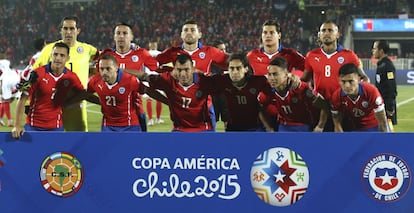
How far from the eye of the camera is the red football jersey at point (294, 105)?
231 inches

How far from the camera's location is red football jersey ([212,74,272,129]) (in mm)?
5934

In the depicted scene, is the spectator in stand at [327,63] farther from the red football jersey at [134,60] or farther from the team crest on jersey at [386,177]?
the team crest on jersey at [386,177]

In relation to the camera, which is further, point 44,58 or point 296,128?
point 44,58

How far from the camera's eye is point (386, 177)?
468cm

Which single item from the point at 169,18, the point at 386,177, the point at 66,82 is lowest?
the point at 386,177

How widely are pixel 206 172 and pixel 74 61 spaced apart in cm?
303

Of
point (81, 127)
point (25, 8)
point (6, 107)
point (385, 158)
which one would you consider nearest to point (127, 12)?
point (25, 8)

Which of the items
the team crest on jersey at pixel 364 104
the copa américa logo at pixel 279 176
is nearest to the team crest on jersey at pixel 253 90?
the team crest on jersey at pixel 364 104

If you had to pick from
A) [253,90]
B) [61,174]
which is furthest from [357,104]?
[61,174]

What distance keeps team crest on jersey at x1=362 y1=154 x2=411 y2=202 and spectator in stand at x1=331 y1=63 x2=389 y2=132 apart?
1.00 meters

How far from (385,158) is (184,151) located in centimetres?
155

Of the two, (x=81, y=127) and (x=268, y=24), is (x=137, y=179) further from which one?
(x=268, y=24)

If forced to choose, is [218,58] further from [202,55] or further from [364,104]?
[364,104]

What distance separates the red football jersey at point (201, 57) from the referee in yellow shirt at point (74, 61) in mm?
856
